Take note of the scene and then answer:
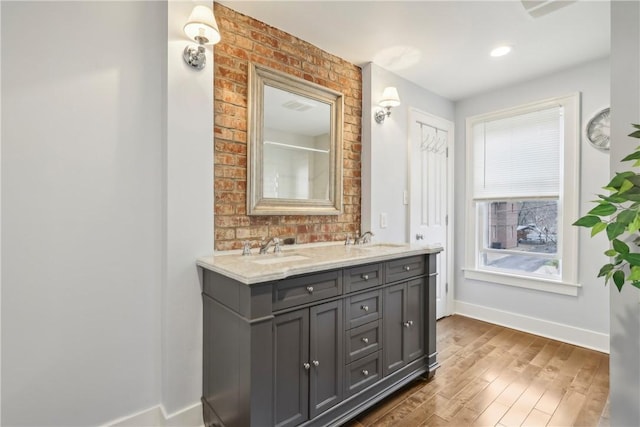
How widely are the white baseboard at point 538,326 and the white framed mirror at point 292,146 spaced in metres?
2.25

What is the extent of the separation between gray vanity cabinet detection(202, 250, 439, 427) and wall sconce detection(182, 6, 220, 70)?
1228mm

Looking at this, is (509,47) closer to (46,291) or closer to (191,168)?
(191,168)

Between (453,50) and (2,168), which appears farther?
(453,50)

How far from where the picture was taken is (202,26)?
164cm

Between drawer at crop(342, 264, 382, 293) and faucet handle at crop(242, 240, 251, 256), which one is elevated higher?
faucet handle at crop(242, 240, 251, 256)

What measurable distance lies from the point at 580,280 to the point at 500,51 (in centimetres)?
222

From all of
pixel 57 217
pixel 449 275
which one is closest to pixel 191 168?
pixel 57 217

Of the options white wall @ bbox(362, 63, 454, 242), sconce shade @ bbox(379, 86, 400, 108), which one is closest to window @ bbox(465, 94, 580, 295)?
white wall @ bbox(362, 63, 454, 242)

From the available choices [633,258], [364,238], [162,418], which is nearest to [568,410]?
[633,258]

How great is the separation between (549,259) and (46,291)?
157 inches

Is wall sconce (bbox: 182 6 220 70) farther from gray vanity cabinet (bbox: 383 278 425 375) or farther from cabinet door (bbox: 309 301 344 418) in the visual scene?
gray vanity cabinet (bbox: 383 278 425 375)

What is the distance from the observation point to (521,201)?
10.6 feet

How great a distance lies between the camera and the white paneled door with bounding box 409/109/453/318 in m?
3.19

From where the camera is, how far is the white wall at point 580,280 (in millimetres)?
2705
